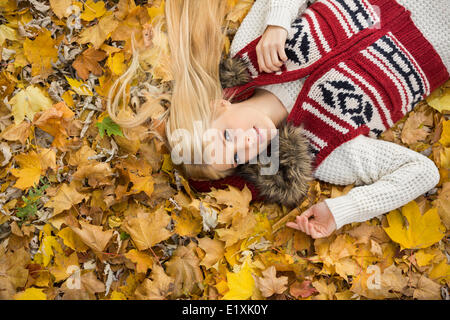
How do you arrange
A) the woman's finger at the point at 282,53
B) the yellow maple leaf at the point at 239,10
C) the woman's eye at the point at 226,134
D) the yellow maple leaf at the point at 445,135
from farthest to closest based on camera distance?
1. the yellow maple leaf at the point at 239,10
2. the yellow maple leaf at the point at 445,135
3. the woman's finger at the point at 282,53
4. the woman's eye at the point at 226,134

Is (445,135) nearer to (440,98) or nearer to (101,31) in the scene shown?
(440,98)

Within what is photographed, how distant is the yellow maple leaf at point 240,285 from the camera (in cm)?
197

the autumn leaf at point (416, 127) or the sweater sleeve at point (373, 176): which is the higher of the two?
the autumn leaf at point (416, 127)

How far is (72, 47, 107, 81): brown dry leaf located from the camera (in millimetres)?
2374

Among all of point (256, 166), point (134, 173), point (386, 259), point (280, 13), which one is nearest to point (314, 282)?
point (386, 259)

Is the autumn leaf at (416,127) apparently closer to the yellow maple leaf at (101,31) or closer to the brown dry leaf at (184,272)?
the brown dry leaf at (184,272)

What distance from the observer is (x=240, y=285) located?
1979 mm

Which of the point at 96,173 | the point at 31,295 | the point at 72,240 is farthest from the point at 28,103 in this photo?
the point at 31,295

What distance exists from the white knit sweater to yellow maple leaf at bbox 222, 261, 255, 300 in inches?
22.7

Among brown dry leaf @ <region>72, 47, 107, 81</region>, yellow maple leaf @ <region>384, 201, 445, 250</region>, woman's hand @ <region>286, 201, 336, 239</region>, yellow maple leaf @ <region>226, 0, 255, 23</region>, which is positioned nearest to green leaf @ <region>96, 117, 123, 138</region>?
brown dry leaf @ <region>72, 47, 107, 81</region>

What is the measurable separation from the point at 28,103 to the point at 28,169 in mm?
417

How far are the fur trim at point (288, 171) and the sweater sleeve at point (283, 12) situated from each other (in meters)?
0.61

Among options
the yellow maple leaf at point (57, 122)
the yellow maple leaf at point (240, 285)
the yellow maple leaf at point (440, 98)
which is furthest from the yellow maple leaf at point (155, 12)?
the yellow maple leaf at point (440, 98)

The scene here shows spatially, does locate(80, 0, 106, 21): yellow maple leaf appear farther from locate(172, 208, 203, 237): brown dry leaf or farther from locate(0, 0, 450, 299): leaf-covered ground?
locate(172, 208, 203, 237): brown dry leaf
